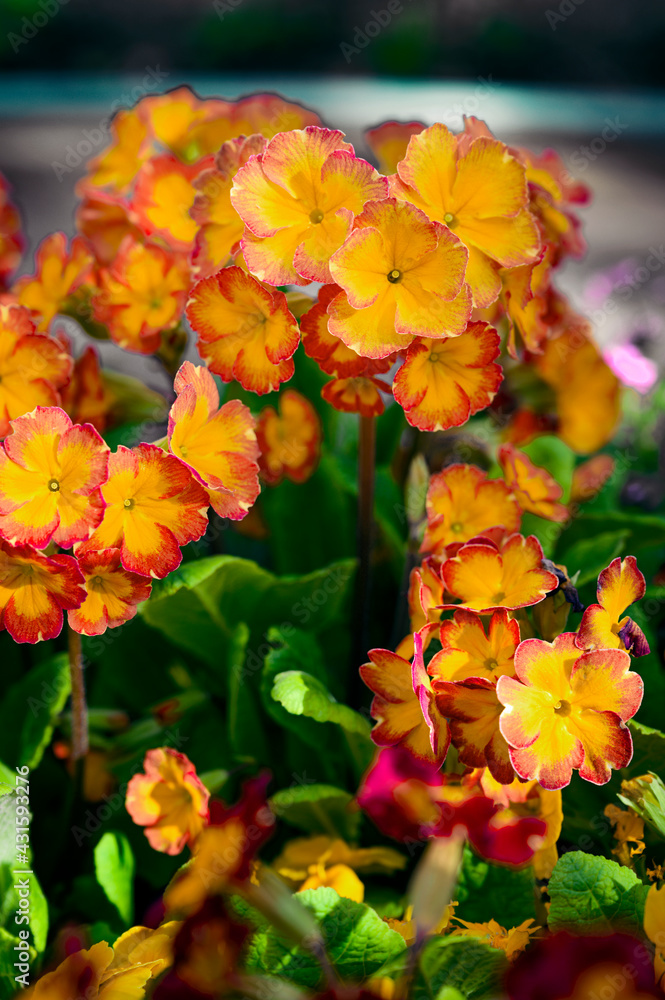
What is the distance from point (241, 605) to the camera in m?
0.77

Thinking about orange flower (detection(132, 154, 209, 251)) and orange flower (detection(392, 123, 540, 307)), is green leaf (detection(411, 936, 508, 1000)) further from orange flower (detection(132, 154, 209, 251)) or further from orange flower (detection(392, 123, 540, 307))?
orange flower (detection(132, 154, 209, 251))

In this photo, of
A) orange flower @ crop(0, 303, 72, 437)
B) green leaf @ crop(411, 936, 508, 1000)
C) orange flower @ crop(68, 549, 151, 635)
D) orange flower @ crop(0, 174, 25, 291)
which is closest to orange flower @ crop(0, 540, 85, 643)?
orange flower @ crop(68, 549, 151, 635)

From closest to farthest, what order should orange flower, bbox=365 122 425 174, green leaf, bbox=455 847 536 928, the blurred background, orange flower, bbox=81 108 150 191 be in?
green leaf, bbox=455 847 536 928
orange flower, bbox=365 122 425 174
orange flower, bbox=81 108 150 191
the blurred background

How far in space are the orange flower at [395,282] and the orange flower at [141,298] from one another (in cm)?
26

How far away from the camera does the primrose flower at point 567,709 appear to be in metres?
0.46

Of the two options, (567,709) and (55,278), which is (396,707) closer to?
(567,709)

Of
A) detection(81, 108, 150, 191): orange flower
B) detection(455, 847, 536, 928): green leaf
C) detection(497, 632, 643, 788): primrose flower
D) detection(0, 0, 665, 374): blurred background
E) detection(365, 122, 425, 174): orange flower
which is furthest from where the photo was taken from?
detection(0, 0, 665, 374): blurred background

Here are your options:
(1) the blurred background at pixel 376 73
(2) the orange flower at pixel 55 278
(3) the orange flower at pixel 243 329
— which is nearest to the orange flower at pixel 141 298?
(2) the orange flower at pixel 55 278

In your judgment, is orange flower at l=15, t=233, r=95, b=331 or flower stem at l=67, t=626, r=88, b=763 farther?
orange flower at l=15, t=233, r=95, b=331

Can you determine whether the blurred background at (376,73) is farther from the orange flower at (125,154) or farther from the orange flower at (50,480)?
the orange flower at (50,480)

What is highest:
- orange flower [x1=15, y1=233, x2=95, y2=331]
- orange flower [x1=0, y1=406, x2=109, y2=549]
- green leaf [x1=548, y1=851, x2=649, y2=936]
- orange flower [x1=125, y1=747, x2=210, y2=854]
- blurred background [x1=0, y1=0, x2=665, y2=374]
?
orange flower [x1=0, y1=406, x2=109, y2=549]

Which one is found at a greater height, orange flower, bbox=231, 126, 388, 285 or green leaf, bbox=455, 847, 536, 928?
orange flower, bbox=231, 126, 388, 285

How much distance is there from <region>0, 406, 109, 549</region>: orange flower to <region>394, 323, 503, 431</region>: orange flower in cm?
19

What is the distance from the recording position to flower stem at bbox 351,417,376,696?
2.16 feet
